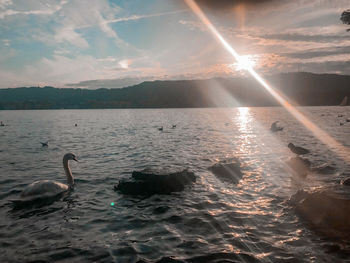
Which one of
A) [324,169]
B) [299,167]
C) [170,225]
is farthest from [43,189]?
[324,169]

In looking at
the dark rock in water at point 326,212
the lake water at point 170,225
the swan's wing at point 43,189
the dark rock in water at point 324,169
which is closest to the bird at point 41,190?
the swan's wing at point 43,189

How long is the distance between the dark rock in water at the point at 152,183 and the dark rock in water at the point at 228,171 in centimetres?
298

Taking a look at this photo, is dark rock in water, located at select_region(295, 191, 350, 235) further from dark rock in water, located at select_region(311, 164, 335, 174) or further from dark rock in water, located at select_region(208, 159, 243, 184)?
dark rock in water, located at select_region(311, 164, 335, 174)

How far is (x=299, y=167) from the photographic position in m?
16.0

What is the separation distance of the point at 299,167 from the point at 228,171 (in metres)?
5.09

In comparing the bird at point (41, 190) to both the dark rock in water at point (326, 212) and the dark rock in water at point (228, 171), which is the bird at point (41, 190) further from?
the dark rock in water at point (326, 212)

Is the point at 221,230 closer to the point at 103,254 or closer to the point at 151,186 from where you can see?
the point at 103,254

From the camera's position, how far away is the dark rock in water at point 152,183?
11508mm

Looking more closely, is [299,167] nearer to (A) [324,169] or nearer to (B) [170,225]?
(A) [324,169]

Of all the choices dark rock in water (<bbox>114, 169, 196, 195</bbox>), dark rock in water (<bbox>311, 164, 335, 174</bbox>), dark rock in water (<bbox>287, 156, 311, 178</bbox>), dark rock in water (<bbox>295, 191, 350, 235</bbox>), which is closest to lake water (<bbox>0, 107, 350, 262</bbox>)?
dark rock in water (<bbox>295, 191, 350, 235</bbox>)

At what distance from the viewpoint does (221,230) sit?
7805mm

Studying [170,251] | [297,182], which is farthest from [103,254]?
[297,182]

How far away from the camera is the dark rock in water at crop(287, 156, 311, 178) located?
14.6 metres

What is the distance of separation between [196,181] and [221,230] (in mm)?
5580
